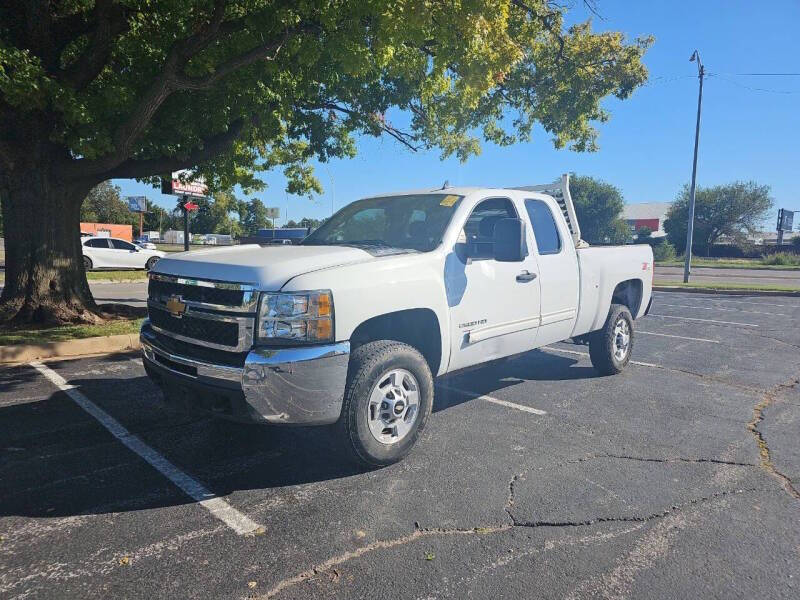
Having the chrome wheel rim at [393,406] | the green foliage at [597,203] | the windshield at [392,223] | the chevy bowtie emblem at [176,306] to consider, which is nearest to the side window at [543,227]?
the windshield at [392,223]

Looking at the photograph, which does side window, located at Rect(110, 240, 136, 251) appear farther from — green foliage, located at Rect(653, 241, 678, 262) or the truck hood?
green foliage, located at Rect(653, 241, 678, 262)

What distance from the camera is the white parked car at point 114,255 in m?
23.6

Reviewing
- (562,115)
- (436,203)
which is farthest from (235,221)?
(436,203)

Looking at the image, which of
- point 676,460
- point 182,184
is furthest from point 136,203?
point 676,460

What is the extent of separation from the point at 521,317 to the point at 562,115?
10085mm

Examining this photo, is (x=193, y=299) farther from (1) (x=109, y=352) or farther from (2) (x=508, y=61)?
(2) (x=508, y=61)

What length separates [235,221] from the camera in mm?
107000

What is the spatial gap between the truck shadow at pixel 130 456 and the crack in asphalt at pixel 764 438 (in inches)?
99.9

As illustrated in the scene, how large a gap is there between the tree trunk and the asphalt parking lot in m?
3.26

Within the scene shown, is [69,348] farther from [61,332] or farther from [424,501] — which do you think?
[424,501]

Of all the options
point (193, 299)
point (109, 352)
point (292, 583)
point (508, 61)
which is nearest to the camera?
point (292, 583)

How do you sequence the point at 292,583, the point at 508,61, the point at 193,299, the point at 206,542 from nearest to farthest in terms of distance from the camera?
the point at 292,583
the point at 206,542
the point at 193,299
the point at 508,61

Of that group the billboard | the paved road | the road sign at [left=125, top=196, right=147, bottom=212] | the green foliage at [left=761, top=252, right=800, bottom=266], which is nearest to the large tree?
the billboard

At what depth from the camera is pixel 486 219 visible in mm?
5141
